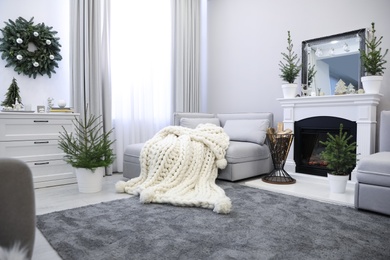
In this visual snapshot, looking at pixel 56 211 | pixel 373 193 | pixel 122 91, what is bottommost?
pixel 56 211

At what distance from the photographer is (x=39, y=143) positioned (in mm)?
2904

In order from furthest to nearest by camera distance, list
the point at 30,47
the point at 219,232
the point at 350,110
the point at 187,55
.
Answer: the point at 187,55, the point at 30,47, the point at 350,110, the point at 219,232

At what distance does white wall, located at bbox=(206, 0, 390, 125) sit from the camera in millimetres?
3264

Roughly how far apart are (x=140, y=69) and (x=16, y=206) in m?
3.44

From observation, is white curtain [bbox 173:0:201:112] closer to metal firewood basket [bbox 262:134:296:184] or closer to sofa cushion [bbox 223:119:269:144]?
sofa cushion [bbox 223:119:269:144]

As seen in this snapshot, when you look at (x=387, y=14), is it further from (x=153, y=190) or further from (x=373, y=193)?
(x=153, y=190)

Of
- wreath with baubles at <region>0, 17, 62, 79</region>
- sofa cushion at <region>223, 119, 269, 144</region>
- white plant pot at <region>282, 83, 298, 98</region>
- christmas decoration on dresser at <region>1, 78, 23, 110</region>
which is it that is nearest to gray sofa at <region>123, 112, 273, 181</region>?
sofa cushion at <region>223, 119, 269, 144</region>

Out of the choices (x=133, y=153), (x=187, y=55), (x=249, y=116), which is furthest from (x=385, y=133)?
(x=187, y=55)

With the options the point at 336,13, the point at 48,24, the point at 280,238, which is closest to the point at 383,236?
the point at 280,238

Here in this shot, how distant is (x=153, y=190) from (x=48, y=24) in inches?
102

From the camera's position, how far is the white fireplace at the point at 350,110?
2.92m

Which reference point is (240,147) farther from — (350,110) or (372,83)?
(372,83)

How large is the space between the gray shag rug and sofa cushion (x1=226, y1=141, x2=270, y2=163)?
0.75m

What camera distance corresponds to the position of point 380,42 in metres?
2.95
